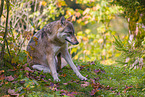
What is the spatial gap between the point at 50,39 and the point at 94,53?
273 inches

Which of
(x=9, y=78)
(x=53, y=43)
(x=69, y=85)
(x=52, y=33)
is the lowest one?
(x=69, y=85)

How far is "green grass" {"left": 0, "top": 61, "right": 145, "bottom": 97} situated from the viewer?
365 centimetres

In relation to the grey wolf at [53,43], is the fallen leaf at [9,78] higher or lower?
lower

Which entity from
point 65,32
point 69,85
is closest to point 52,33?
point 65,32

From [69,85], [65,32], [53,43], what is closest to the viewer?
[69,85]

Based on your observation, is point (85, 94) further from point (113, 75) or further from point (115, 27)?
point (115, 27)

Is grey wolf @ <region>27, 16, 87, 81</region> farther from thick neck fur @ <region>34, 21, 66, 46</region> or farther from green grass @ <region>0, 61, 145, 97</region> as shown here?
green grass @ <region>0, 61, 145, 97</region>

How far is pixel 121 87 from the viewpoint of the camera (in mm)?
4629

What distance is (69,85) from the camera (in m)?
4.53

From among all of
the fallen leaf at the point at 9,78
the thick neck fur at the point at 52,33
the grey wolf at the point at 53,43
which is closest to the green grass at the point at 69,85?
the fallen leaf at the point at 9,78

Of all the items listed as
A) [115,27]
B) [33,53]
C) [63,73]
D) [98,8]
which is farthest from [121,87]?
[115,27]

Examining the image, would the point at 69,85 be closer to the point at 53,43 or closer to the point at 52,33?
the point at 53,43

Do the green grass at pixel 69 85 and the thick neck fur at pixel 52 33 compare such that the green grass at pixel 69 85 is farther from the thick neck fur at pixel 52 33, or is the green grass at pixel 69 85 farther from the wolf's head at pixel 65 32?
the wolf's head at pixel 65 32

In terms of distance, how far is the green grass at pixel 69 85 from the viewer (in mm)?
3646
